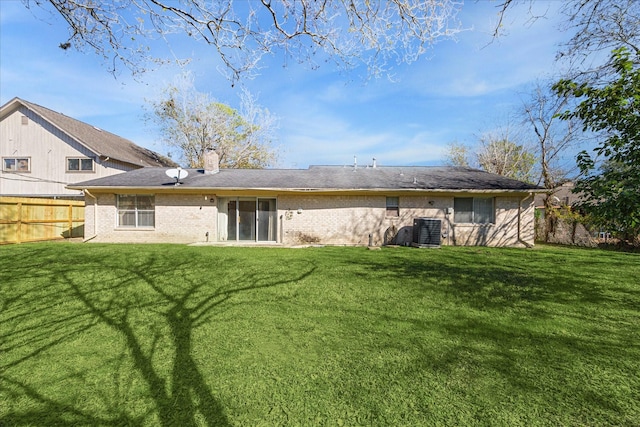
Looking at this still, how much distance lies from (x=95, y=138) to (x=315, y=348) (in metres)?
24.9

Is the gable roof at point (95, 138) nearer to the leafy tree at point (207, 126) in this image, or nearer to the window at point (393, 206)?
the leafy tree at point (207, 126)

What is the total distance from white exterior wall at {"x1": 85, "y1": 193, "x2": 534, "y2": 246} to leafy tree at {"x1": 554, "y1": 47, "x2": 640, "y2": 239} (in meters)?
9.33

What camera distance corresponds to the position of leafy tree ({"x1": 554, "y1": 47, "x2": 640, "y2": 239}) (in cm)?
340

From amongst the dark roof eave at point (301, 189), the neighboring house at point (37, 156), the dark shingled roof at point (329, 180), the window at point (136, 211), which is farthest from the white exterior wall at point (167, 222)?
the neighboring house at point (37, 156)

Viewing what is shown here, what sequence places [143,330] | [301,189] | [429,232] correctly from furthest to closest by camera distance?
[301,189] < [429,232] < [143,330]

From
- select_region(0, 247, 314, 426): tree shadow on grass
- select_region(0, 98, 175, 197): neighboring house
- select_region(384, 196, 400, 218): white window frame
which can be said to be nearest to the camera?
select_region(0, 247, 314, 426): tree shadow on grass

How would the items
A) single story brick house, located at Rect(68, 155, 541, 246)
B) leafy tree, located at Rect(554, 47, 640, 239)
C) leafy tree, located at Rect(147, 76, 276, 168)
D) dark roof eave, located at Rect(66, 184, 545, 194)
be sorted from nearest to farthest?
leafy tree, located at Rect(554, 47, 640, 239) < dark roof eave, located at Rect(66, 184, 545, 194) < single story brick house, located at Rect(68, 155, 541, 246) < leafy tree, located at Rect(147, 76, 276, 168)

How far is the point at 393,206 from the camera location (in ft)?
43.6

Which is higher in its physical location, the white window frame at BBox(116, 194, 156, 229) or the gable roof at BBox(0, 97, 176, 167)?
the gable roof at BBox(0, 97, 176, 167)

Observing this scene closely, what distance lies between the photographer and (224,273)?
6.96 m

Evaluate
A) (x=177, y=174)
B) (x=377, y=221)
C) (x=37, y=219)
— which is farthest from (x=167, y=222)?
(x=377, y=221)

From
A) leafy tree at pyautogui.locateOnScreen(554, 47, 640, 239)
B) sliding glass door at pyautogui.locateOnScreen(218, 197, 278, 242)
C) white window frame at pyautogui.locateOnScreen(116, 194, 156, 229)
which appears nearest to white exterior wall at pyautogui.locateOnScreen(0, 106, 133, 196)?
white window frame at pyautogui.locateOnScreen(116, 194, 156, 229)

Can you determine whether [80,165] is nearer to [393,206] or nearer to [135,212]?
[135,212]

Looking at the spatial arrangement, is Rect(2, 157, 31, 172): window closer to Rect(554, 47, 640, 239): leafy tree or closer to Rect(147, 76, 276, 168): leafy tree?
Rect(147, 76, 276, 168): leafy tree
